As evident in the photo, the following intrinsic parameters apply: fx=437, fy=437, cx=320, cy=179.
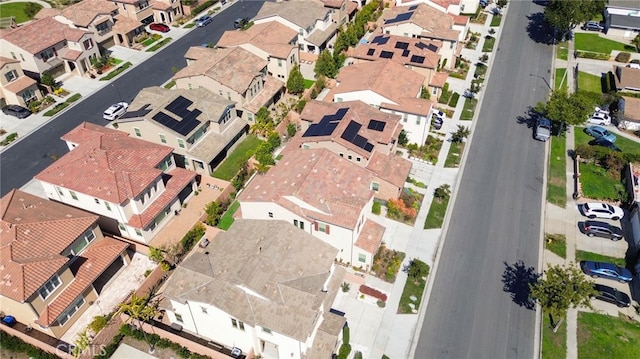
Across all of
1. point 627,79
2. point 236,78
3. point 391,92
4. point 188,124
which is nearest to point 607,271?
Result: point 391,92

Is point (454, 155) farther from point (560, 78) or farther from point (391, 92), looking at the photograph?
point (560, 78)

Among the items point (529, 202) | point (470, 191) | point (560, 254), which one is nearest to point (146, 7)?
point (470, 191)

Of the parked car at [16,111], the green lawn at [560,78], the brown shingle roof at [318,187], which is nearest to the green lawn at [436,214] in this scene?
the brown shingle roof at [318,187]

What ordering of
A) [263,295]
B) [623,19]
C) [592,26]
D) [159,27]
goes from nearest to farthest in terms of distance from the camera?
[263,295], [623,19], [159,27], [592,26]

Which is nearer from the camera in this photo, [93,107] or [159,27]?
[93,107]

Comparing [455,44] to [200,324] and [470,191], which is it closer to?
[470,191]

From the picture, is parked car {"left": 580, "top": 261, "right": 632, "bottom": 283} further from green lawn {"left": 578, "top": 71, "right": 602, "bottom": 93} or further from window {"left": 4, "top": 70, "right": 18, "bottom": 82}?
window {"left": 4, "top": 70, "right": 18, "bottom": 82}

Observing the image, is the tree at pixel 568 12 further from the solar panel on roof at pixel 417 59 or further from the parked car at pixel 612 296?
the parked car at pixel 612 296
